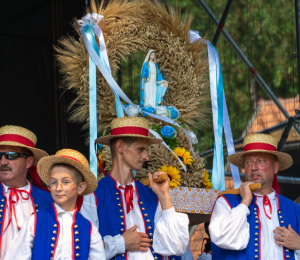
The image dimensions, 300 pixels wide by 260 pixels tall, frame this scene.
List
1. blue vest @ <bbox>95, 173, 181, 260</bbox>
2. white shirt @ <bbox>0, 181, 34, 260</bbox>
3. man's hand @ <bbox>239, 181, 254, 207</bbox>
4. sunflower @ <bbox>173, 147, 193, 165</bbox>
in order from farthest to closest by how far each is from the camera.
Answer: sunflower @ <bbox>173, 147, 193, 165</bbox>
man's hand @ <bbox>239, 181, 254, 207</bbox>
blue vest @ <bbox>95, 173, 181, 260</bbox>
white shirt @ <bbox>0, 181, 34, 260</bbox>

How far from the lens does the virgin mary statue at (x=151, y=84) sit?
3.78 meters

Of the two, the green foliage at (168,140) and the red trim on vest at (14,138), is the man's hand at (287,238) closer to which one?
the green foliage at (168,140)

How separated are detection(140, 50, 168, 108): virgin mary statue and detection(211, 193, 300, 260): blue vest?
3.12 ft

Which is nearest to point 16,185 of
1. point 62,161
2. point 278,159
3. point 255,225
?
point 62,161

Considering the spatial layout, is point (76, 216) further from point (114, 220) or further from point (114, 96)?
point (114, 96)

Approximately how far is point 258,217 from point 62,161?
1270mm

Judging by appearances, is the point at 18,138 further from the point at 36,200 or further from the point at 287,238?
the point at 287,238

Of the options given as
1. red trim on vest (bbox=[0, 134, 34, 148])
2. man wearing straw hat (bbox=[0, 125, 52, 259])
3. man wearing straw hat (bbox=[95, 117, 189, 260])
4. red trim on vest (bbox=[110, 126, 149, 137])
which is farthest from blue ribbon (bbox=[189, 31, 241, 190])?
red trim on vest (bbox=[0, 134, 34, 148])

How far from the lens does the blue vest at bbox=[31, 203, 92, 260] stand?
2498 millimetres

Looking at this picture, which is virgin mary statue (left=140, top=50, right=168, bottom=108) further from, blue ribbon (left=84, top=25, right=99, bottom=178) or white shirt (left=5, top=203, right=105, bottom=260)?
white shirt (left=5, top=203, right=105, bottom=260)

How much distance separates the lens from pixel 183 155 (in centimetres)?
367

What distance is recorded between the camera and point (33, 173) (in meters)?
3.17

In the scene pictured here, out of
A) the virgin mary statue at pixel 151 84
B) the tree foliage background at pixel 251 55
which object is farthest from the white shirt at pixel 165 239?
the tree foliage background at pixel 251 55

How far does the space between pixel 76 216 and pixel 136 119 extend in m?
0.83
